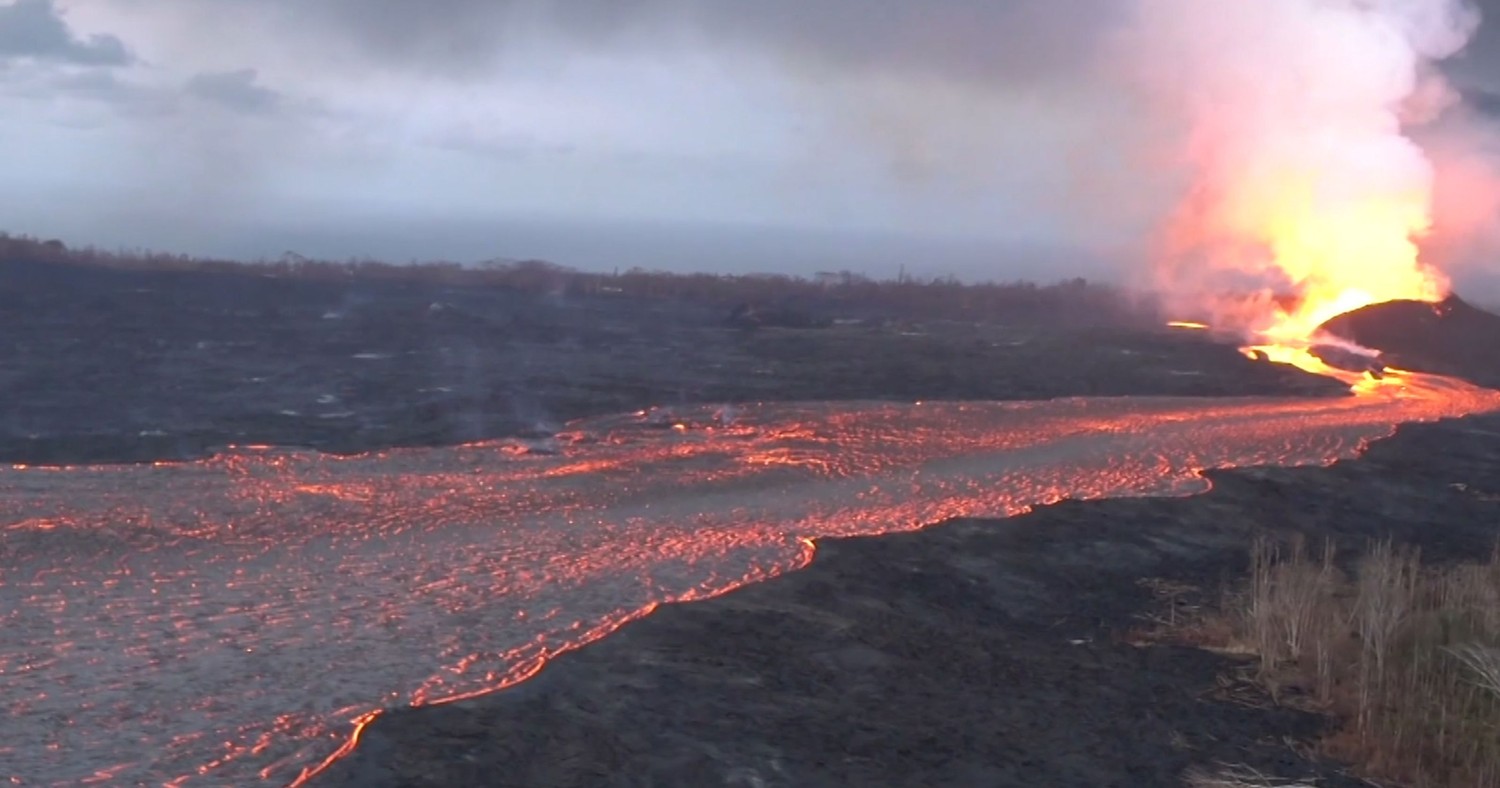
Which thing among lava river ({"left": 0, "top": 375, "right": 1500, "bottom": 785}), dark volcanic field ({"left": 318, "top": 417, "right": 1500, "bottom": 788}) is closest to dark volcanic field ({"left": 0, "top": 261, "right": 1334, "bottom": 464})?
lava river ({"left": 0, "top": 375, "right": 1500, "bottom": 785})

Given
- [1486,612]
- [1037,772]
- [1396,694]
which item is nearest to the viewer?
[1037,772]

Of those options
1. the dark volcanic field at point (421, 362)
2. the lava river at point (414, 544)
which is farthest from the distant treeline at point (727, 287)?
the lava river at point (414, 544)

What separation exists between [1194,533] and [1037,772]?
7936mm

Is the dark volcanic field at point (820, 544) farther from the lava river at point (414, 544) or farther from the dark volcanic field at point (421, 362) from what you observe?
the lava river at point (414, 544)

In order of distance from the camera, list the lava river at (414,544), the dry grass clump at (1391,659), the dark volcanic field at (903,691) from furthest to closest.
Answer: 1. the dry grass clump at (1391,659)
2. the lava river at (414,544)
3. the dark volcanic field at (903,691)

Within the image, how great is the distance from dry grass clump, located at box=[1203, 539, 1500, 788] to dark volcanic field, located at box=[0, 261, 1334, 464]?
36.7ft

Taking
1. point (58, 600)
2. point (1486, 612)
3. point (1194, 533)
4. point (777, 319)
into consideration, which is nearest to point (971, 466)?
point (1194, 533)

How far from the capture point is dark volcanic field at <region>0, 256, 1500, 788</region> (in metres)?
9.16

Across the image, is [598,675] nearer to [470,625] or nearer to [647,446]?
[470,625]

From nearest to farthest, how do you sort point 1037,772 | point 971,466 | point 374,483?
point 1037,772, point 374,483, point 971,466

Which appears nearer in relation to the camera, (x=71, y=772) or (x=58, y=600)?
(x=71, y=772)

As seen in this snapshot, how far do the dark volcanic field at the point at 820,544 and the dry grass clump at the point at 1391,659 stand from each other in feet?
1.39

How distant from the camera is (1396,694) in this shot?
10.8 metres

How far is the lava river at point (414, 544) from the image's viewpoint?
29.7 feet
